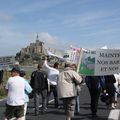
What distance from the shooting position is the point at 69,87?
12164mm

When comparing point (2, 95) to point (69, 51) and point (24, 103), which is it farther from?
point (24, 103)

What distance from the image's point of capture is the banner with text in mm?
13062

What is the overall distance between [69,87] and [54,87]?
477 cm

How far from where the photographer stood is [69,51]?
1492cm

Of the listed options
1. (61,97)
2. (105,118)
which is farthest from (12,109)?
(105,118)

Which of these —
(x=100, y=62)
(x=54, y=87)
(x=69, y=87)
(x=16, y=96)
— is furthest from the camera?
(x=54, y=87)

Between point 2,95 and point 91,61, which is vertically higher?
point 91,61

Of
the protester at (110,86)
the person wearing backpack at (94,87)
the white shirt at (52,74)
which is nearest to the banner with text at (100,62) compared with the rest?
the person wearing backpack at (94,87)

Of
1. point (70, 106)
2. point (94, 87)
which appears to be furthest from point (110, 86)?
point (70, 106)

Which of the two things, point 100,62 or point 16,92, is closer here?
point 16,92

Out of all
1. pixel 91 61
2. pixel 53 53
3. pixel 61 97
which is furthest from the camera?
pixel 53 53

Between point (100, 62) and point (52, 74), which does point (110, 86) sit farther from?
point (100, 62)

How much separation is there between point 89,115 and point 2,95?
8.65m

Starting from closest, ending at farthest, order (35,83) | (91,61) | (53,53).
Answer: (91,61) → (35,83) → (53,53)
